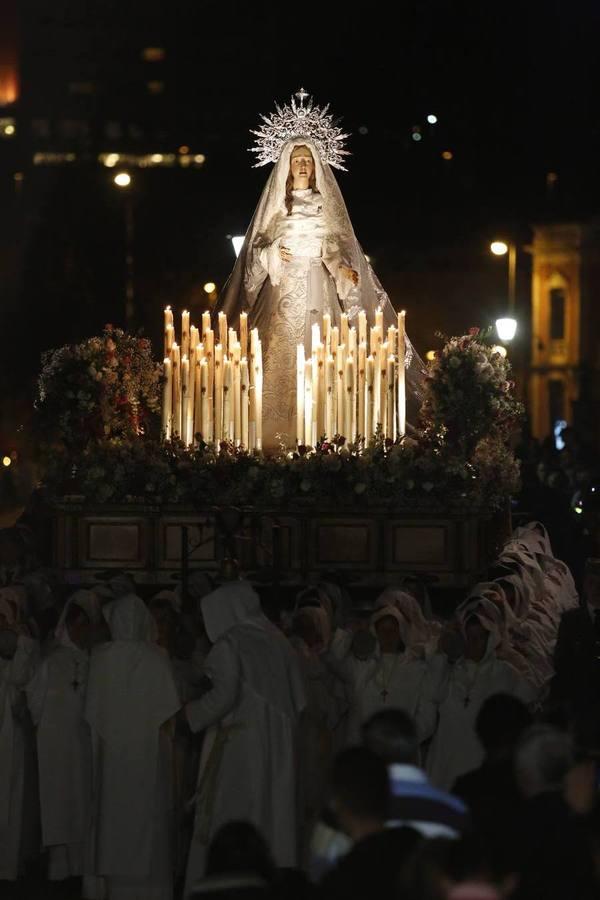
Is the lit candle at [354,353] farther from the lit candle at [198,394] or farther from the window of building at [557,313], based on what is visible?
the window of building at [557,313]

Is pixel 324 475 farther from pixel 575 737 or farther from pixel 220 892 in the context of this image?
pixel 220 892

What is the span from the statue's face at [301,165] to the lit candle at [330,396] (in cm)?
189

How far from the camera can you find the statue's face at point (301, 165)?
18.5 meters

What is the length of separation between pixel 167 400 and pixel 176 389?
4.5 inches

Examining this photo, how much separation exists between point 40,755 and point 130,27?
84372mm

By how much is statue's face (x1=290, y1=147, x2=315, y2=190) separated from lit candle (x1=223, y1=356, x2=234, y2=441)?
1875 mm

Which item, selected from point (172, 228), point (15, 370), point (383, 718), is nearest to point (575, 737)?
point (383, 718)

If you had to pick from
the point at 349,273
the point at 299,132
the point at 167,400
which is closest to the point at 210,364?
the point at 167,400

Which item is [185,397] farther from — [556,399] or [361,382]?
[556,399]

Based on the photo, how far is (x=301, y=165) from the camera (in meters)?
18.5

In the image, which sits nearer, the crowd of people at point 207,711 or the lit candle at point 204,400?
the crowd of people at point 207,711

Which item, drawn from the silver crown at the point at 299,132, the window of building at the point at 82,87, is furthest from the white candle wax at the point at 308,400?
the window of building at the point at 82,87

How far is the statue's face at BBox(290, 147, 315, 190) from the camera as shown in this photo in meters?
18.5

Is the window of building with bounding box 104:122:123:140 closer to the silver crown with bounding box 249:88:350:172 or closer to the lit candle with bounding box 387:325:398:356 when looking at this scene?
the silver crown with bounding box 249:88:350:172
